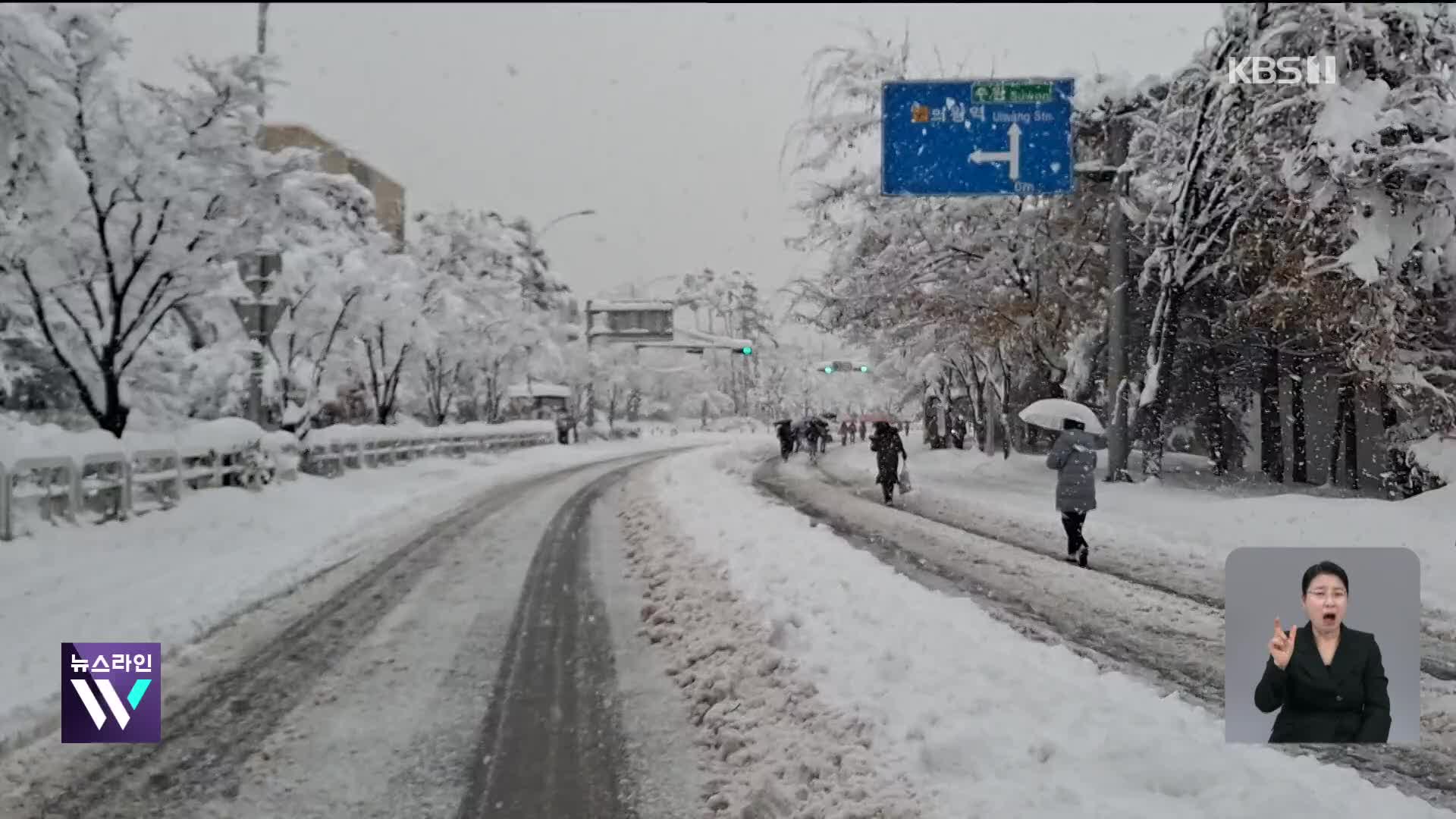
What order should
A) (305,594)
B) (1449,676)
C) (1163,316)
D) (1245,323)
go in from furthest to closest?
(1245,323), (1163,316), (305,594), (1449,676)

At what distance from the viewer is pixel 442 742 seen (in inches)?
177

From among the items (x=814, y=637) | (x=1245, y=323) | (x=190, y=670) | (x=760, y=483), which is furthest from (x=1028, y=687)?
(x=760, y=483)

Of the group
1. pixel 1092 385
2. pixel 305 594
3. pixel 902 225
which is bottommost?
pixel 305 594

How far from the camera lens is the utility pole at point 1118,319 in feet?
45.9

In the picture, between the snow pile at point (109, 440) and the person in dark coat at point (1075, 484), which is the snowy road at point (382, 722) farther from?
the person in dark coat at point (1075, 484)

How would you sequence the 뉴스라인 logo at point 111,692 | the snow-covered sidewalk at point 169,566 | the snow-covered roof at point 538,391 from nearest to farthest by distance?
the 뉴스라인 logo at point 111,692
the snow-covered sidewalk at point 169,566
the snow-covered roof at point 538,391

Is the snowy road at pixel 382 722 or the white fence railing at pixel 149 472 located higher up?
the white fence railing at pixel 149 472

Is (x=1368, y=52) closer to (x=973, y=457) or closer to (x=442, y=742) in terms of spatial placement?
(x=442, y=742)

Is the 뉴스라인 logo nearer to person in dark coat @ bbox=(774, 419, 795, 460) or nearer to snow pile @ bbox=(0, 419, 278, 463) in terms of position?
snow pile @ bbox=(0, 419, 278, 463)

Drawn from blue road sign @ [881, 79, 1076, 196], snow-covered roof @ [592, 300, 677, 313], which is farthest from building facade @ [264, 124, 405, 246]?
blue road sign @ [881, 79, 1076, 196]

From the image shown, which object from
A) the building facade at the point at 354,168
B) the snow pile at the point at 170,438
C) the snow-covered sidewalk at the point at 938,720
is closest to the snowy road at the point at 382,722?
the snow-covered sidewalk at the point at 938,720

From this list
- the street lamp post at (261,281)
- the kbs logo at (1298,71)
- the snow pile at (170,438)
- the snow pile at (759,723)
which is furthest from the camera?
the street lamp post at (261,281)

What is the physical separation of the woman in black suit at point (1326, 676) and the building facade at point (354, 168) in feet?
57.4

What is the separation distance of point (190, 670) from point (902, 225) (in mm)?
15164
